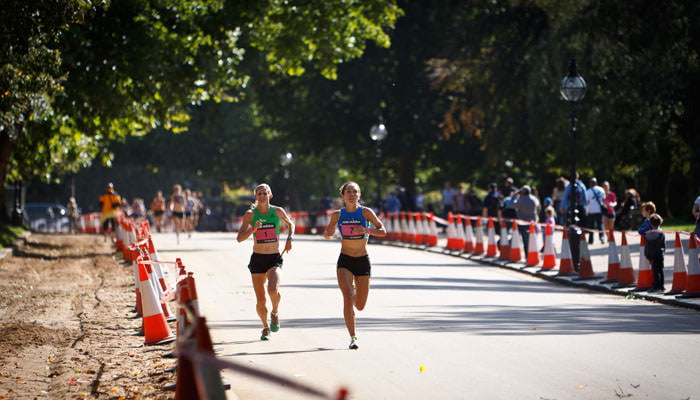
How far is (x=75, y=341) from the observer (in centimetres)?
1273

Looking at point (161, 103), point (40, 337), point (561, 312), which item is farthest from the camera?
point (161, 103)

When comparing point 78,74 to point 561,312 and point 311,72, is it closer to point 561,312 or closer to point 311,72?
point 561,312

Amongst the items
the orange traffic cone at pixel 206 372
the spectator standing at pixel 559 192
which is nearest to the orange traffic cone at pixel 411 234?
the spectator standing at pixel 559 192

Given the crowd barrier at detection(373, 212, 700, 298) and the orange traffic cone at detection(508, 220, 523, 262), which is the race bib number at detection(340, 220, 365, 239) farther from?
the orange traffic cone at detection(508, 220, 523, 262)

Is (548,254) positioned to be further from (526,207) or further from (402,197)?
(402,197)

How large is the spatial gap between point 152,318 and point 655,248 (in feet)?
26.9

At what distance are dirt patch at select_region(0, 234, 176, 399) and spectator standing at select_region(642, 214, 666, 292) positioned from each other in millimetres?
7664

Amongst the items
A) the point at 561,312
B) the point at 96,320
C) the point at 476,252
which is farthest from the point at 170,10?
the point at 561,312

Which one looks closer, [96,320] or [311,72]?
[96,320]

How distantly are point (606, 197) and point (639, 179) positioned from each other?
16.9 m

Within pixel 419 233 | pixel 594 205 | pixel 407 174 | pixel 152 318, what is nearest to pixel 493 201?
pixel 594 205

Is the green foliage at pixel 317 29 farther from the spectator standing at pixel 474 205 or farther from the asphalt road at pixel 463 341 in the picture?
the asphalt road at pixel 463 341

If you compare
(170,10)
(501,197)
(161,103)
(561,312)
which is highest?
(170,10)

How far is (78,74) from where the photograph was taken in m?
26.2
